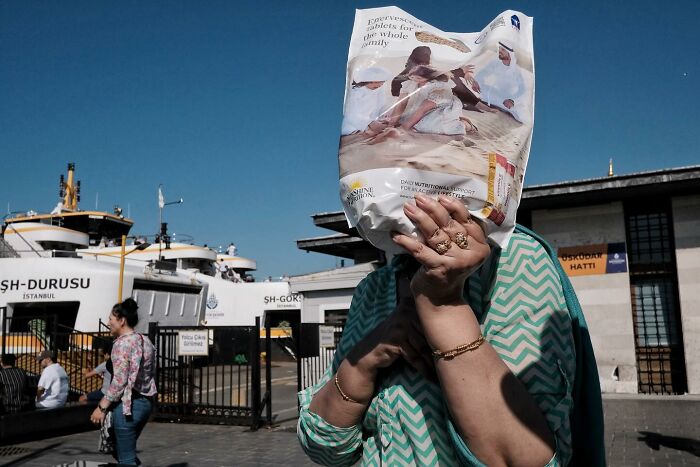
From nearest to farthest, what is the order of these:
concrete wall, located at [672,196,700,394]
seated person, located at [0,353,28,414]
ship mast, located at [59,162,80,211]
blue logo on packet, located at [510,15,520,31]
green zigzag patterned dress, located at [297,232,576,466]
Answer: green zigzag patterned dress, located at [297,232,576,466] → blue logo on packet, located at [510,15,520,31] → seated person, located at [0,353,28,414] → concrete wall, located at [672,196,700,394] → ship mast, located at [59,162,80,211]

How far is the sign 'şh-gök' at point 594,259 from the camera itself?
15.1m

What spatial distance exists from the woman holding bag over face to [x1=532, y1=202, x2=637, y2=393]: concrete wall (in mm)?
11608

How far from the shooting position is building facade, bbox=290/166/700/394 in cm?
1446

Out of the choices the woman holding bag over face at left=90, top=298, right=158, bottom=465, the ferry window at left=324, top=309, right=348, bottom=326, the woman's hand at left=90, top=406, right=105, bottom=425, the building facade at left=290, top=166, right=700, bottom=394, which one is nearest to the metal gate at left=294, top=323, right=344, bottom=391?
the building facade at left=290, top=166, right=700, bottom=394

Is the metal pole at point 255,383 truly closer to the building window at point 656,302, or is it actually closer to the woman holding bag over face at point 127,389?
the woman holding bag over face at point 127,389

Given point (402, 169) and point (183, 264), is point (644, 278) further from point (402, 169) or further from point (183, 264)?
point (183, 264)

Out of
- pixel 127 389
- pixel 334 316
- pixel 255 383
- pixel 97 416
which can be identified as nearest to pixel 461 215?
pixel 127 389

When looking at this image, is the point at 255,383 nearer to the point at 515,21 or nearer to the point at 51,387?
the point at 51,387

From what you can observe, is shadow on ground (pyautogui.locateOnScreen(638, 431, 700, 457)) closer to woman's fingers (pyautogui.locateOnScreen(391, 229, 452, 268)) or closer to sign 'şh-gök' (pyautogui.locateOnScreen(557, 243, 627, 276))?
sign 'şh-gök' (pyautogui.locateOnScreen(557, 243, 627, 276))

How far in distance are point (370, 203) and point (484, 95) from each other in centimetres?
37

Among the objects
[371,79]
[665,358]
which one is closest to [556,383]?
[371,79]

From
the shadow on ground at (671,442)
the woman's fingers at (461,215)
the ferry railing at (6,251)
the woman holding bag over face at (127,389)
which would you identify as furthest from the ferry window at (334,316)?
the woman's fingers at (461,215)

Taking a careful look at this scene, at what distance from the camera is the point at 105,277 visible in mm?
26719

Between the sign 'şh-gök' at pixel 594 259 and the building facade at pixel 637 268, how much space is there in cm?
2
